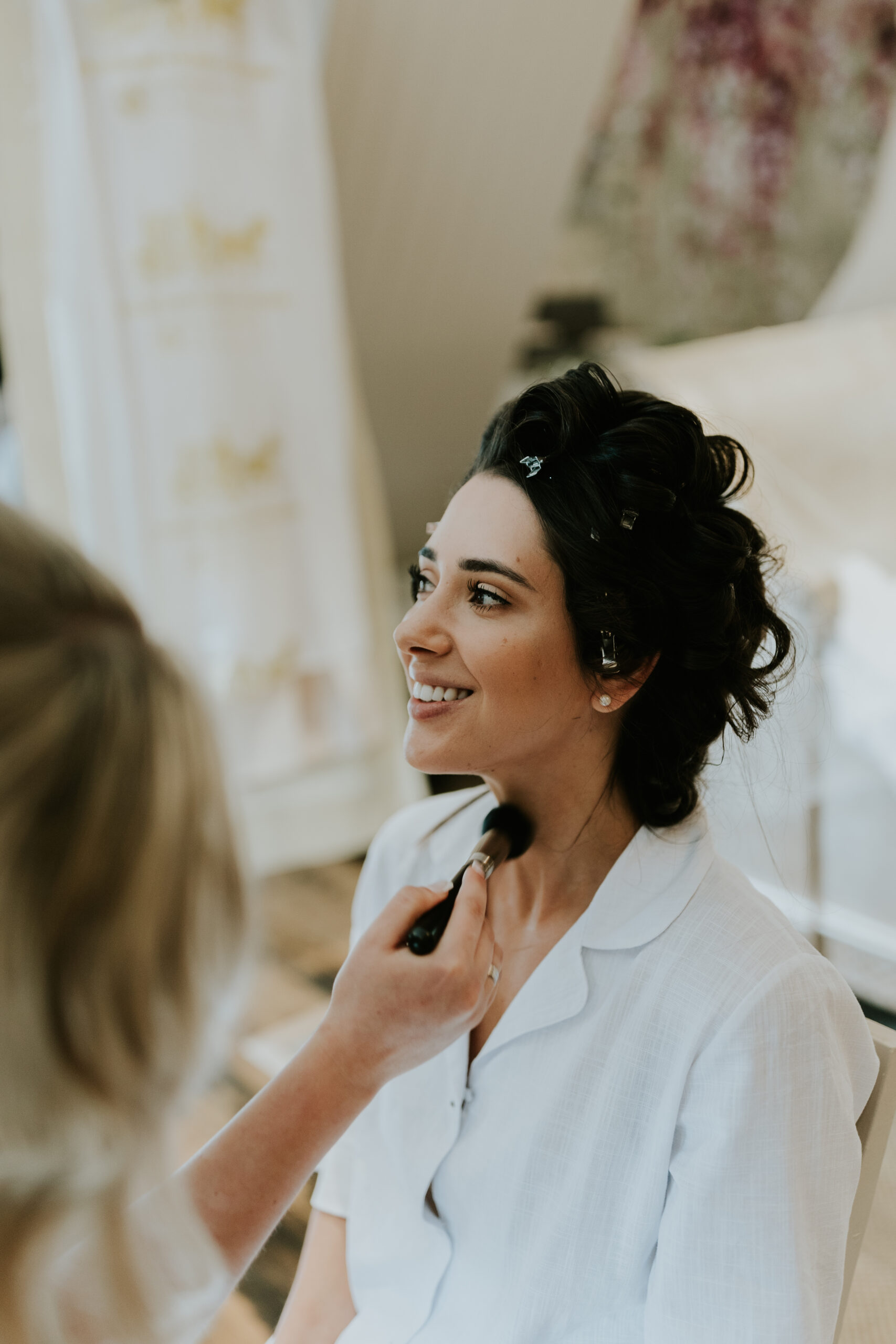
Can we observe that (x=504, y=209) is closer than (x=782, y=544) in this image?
No

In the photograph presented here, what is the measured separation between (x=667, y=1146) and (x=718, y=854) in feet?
0.86

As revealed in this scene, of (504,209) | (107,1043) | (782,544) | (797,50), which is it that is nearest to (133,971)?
(107,1043)

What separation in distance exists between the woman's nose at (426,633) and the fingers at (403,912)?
25cm

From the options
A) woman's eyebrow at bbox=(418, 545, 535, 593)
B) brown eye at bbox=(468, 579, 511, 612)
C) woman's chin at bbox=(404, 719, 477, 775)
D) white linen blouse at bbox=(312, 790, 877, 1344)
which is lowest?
white linen blouse at bbox=(312, 790, 877, 1344)

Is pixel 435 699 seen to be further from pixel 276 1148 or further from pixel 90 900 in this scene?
pixel 90 900

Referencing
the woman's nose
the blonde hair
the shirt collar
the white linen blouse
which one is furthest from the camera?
the woman's nose

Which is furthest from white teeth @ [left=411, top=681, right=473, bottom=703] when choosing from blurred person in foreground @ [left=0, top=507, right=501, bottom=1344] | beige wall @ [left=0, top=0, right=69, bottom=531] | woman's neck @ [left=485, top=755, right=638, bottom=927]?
beige wall @ [left=0, top=0, right=69, bottom=531]

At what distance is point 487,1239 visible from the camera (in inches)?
36.9

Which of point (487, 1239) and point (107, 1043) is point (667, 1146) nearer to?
point (487, 1239)

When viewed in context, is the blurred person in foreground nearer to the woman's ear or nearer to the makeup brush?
the makeup brush

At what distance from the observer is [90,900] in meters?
0.50

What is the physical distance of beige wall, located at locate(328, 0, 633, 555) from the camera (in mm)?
2502

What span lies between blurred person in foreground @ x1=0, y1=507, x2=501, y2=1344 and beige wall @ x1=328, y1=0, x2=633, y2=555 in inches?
66.3

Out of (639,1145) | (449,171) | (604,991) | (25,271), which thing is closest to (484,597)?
(604,991)
